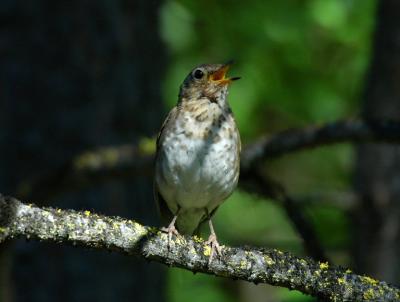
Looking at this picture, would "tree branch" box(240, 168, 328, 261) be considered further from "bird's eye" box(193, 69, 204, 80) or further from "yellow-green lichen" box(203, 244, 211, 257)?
"yellow-green lichen" box(203, 244, 211, 257)

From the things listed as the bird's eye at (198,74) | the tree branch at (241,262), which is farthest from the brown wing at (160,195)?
the tree branch at (241,262)

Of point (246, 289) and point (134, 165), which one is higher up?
point (246, 289)

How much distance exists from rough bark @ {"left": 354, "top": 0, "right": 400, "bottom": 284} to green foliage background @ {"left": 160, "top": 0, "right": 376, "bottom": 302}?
268 mm

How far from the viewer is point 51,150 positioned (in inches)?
261

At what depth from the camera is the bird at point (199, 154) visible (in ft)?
16.2

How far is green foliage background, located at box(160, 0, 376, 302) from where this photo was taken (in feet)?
24.8

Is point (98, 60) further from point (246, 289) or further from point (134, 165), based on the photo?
point (246, 289)

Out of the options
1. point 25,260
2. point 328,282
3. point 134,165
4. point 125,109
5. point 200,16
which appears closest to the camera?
point 328,282

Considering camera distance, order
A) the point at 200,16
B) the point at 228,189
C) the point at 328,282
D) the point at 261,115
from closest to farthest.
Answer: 1. the point at 328,282
2. the point at 228,189
3. the point at 200,16
4. the point at 261,115

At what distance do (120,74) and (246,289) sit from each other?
345 cm

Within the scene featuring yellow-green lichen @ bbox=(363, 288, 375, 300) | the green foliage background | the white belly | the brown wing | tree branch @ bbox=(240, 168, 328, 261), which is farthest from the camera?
the green foliage background

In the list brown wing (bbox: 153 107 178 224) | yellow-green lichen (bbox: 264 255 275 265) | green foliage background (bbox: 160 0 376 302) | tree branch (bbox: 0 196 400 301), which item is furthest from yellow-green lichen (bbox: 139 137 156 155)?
A: yellow-green lichen (bbox: 264 255 275 265)

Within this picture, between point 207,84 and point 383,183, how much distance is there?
202 centimetres

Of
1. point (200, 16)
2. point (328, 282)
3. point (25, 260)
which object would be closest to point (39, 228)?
point (328, 282)
